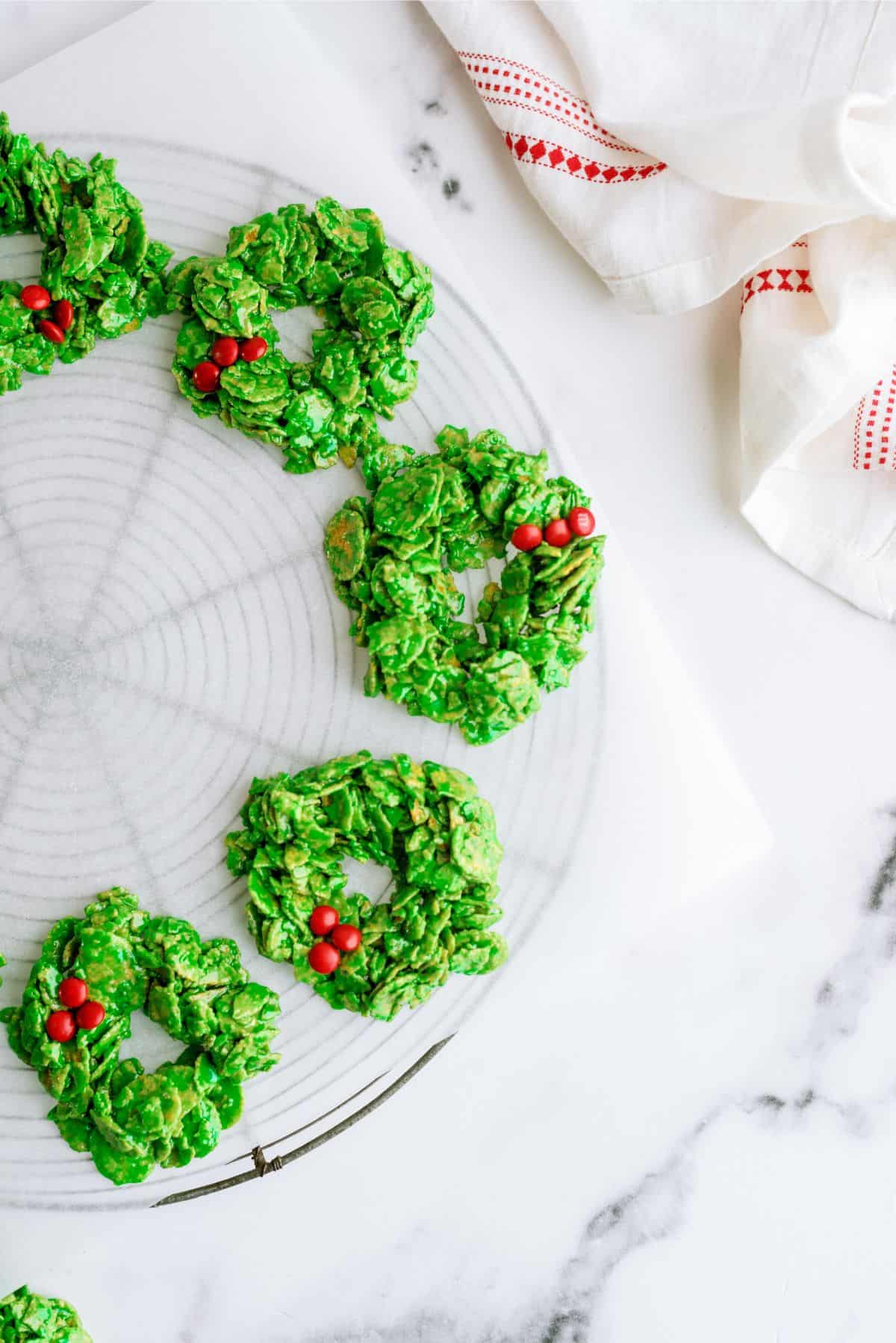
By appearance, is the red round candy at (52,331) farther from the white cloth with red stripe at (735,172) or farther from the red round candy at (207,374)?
the white cloth with red stripe at (735,172)

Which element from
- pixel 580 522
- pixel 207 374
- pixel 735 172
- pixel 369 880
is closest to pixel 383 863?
pixel 369 880

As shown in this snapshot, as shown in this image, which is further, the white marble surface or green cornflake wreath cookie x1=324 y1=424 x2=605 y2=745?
the white marble surface

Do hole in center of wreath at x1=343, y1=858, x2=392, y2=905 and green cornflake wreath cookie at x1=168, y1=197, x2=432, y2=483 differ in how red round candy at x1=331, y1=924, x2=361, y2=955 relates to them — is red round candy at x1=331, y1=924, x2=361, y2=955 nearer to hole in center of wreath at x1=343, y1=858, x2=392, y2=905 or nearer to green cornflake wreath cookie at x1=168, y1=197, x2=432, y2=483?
hole in center of wreath at x1=343, y1=858, x2=392, y2=905

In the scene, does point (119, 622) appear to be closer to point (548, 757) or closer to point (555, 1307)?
point (548, 757)

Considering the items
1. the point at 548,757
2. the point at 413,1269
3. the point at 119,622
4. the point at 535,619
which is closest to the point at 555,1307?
the point at 413,1269

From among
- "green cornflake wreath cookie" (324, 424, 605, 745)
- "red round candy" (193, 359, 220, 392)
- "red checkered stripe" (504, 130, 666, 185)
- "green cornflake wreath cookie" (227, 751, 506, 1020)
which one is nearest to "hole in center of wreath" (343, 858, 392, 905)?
"green cornflake wreath cookie" (227, 751, 506, 1020)

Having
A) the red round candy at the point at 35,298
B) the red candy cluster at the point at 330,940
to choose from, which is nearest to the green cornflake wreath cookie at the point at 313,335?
the red round candy at the point at 35,298

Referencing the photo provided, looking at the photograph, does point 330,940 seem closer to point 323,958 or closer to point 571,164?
point 323,958
